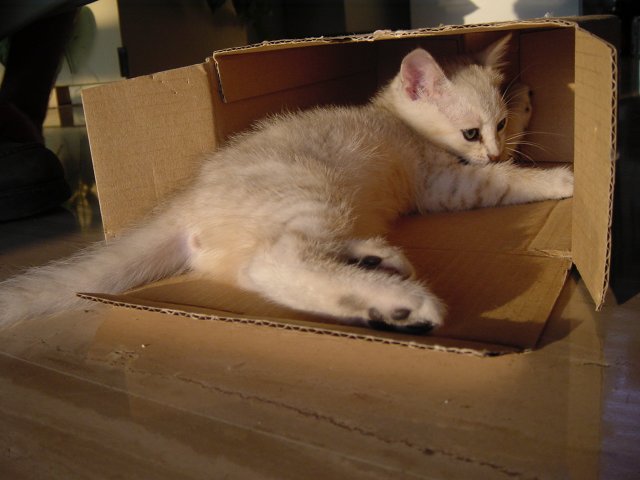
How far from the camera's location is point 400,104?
6.58 ft

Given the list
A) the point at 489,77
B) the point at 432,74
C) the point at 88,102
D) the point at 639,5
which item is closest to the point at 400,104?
the point at 432,74

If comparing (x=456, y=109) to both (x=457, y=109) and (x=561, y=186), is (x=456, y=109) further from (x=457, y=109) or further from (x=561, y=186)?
(x=561, y=186)

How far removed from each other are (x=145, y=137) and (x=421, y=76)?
867mm

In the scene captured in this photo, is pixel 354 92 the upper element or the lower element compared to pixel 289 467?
upper

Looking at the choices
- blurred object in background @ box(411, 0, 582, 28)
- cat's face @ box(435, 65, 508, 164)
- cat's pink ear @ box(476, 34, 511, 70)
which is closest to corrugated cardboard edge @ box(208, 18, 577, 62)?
cat's face @ box(435, 65, 508, 164)

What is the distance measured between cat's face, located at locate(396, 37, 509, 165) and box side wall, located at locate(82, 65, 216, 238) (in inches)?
25.7

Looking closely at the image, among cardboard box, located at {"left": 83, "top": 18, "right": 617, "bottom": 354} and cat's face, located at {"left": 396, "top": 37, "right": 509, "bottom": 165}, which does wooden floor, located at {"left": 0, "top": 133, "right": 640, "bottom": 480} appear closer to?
cardboard box, located at {"left": 83, "top": 18, "right": 617, "bottom": 354}

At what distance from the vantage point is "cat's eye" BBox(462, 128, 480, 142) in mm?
1912

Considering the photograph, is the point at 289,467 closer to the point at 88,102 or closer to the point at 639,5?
the point at 88,102

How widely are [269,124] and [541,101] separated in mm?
1082

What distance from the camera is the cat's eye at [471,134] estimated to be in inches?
75.3

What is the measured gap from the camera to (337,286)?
1.08m

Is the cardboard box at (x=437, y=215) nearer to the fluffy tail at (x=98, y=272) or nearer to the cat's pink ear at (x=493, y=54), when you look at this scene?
the fluffy tail at (x=98, y=272)

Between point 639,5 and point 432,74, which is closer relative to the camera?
point 432,74
